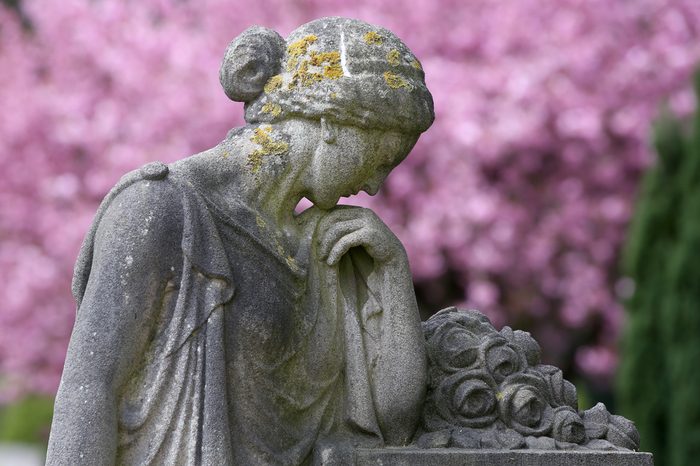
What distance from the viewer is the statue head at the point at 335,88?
3.49 meters

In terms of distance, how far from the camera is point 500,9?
11.0m

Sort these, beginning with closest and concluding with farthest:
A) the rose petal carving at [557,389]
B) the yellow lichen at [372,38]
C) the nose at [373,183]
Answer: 1. the yellow lichen at [372,38]
2. the nose at [373,183]
3. the rose petal carving at [557,389]

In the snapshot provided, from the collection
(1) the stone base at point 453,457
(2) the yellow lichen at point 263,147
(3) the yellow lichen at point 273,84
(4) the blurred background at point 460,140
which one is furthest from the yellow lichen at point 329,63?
(4) the blurred background at point 460,140

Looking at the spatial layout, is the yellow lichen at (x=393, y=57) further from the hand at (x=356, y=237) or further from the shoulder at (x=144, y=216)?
the shoulder at (x=144, y=216)

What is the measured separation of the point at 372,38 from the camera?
A: 3.55 m

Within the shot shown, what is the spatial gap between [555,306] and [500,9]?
2.51 meters

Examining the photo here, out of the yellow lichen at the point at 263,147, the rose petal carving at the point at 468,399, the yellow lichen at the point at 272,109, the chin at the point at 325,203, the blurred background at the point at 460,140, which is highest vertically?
the blurred background at the point at 460,140

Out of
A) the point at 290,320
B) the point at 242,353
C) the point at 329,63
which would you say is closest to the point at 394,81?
the point at 329,63

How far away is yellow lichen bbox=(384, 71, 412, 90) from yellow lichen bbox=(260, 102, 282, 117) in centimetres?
29

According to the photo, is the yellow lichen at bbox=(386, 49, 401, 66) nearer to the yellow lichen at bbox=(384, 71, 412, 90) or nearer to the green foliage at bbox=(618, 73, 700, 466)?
the yellow lichen at bbox=(384, 71, 412, 90)

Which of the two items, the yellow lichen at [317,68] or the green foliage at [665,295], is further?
the green foliage at [665,295]

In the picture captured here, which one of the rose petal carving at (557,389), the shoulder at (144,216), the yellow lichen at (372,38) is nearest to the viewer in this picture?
the shoulder at (144,216)

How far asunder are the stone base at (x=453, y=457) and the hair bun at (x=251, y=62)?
967 millimetres

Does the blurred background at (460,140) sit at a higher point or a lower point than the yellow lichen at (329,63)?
higher
